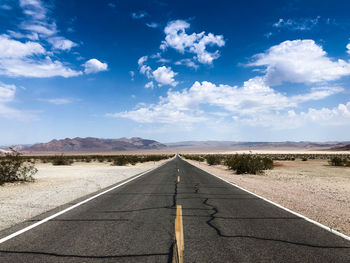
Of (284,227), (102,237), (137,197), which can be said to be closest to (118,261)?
(102,237)

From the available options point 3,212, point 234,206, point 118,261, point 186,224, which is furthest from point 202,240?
point 3,212

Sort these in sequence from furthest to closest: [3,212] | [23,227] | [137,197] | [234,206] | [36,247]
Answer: [137,197] < [234,206] < [3,212] < [23,227] < [36,247]

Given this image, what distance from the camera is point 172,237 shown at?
496 centimetres

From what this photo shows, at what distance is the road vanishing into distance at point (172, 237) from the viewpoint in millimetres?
4078

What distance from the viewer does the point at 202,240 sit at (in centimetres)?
480

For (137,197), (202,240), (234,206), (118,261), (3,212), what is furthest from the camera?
(137,197)

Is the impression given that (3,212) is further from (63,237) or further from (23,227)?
(63,237)

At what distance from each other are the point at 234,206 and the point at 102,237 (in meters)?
4.41

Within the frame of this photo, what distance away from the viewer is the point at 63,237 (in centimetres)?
498

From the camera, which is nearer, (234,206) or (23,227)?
(23,227)

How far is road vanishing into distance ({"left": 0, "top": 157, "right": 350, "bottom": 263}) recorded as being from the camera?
4.08 meters

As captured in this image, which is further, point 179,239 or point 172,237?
point 172,237

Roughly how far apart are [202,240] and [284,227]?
2.07 meters

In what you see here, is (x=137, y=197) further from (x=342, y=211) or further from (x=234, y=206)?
(x=342, y=211)
